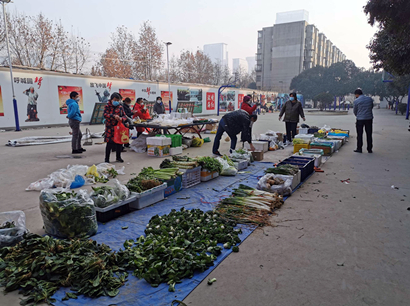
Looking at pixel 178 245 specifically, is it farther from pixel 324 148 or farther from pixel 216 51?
pixel 216 51

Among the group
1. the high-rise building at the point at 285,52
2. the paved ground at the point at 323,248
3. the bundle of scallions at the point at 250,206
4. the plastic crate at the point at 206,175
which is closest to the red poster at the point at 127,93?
the paved ground at the point at 323,248

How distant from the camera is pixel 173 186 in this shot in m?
5.38

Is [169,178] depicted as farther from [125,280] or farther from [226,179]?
[125,280]

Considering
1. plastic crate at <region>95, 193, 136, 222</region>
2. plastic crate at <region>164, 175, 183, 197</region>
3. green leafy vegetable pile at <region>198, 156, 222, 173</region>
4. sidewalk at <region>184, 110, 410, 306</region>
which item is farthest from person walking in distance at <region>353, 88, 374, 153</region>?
plastic crate at <region>95, 193, 136, 222</region>

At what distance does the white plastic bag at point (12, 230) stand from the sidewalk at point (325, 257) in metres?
2.19

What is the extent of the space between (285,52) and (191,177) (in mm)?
84706

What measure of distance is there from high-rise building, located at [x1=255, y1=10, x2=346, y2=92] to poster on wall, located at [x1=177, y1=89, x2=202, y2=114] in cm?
4983

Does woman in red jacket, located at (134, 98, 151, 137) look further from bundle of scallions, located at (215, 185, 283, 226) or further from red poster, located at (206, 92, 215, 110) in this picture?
red poster, located at (206, 92, 215, 110)

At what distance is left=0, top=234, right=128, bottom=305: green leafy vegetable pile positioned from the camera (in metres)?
2.62

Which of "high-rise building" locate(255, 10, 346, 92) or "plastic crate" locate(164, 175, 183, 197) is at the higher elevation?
"high-rise building" locate(255, 10, 346, 92)

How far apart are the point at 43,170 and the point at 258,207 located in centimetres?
548

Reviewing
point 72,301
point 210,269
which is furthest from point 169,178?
point 72,301

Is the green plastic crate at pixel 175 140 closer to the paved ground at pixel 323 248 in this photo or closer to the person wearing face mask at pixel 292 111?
the paved ground at pixel 323 248

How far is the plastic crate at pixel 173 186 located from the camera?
525 centimetres
